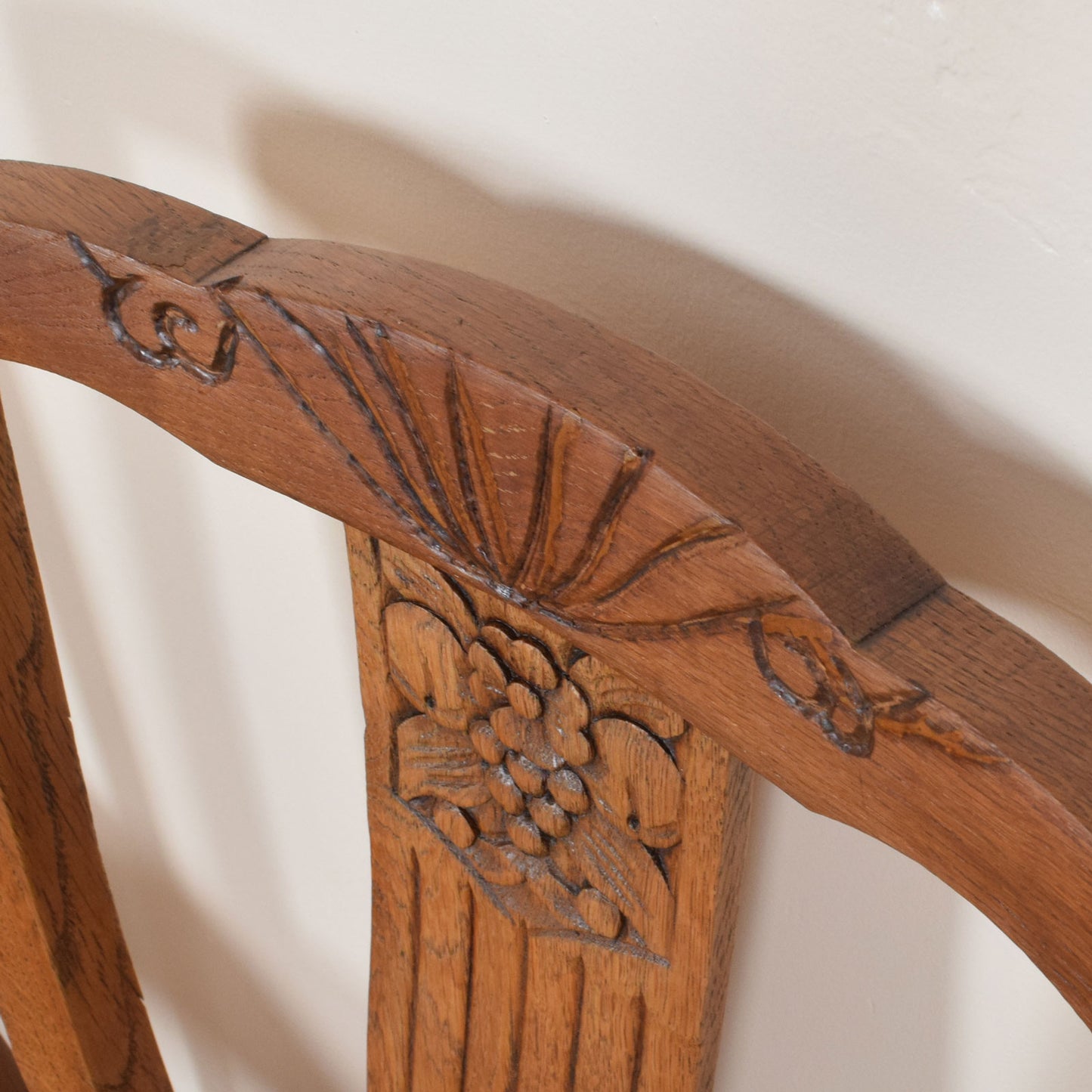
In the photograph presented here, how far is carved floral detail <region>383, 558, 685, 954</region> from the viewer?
0.30 meters

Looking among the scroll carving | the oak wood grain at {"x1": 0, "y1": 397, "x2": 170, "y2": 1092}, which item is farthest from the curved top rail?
the oak wood grain at {"x1": 0, "y1": 397, "x2": 170, "y2": 1092}

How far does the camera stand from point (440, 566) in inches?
10.5

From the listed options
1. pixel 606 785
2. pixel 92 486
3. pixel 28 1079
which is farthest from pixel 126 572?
pixel 606 785

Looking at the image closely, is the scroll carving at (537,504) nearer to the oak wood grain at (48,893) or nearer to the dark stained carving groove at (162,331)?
the dark stained carving groove at (162,331)

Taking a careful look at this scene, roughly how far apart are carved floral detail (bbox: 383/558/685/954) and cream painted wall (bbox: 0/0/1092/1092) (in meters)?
0.08

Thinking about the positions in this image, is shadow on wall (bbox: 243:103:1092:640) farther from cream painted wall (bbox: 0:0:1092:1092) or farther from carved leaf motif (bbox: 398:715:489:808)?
carved leaf motif (bbox: 398:715:489:808)

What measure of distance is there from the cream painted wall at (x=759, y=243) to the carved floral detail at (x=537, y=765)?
83 mm

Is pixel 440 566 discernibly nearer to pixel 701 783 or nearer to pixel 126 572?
pixel 701 783

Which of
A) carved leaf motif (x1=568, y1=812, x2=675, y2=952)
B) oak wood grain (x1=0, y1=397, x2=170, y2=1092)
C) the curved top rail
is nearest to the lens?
the curved top rail

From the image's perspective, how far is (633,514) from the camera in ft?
0.74

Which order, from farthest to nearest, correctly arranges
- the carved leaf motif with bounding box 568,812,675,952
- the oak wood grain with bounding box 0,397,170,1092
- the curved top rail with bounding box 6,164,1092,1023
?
the oak wood grain with bounding box 0,397,170,1092 < the carved leaf motif with bounding box 568,812,675,952 < the curved top rail with bounding box 6,164,1092,1023

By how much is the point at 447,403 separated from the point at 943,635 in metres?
0.11

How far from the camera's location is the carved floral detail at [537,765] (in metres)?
0.30

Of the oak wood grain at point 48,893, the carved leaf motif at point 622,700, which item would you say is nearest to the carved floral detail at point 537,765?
the carved leaf motif at point 622,700
